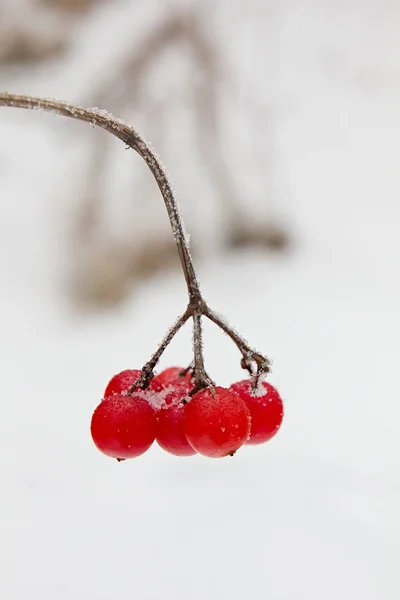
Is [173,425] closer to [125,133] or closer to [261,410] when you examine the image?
[261,410]

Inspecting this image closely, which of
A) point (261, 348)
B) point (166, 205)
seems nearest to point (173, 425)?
point (166, 205)

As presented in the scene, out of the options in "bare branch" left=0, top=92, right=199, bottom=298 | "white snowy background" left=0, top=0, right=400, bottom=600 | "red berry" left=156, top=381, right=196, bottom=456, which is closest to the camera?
"bare branch" left=0, top=92, right=199, bottom=298

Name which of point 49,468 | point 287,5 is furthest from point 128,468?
point 287,5

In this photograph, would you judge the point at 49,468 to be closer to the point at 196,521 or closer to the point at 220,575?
the point at 196,521

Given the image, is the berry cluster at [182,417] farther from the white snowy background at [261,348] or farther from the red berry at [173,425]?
the white snowy background at [261,348]

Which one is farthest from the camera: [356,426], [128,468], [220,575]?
[356,426]

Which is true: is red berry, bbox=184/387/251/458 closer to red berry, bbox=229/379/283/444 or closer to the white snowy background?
red berry, bbox=229/379/283/444

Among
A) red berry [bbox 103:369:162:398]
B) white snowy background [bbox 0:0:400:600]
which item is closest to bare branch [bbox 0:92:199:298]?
red berry [bbox 103:369:162:398]
